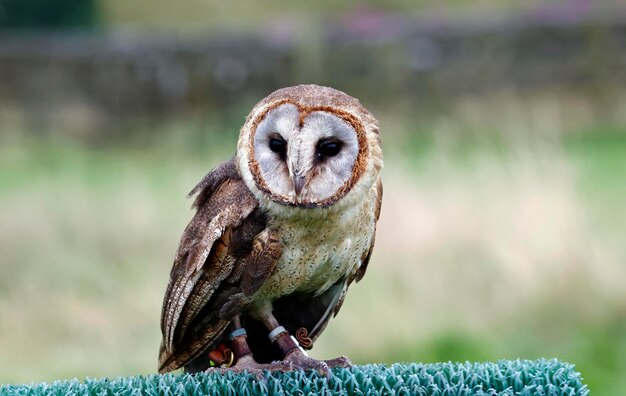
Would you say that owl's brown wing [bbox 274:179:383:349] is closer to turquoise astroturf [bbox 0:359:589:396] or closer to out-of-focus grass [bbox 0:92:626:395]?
turquoise astroturf [bbox 0:359:589:396]

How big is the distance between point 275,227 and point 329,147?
243 millimetres

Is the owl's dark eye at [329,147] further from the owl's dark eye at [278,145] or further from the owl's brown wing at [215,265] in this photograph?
the owl's brown wing at [215,265]

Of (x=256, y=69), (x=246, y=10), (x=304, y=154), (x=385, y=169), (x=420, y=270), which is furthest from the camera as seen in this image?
(x=246, y=10)

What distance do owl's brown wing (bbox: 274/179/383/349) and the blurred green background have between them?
2.13 meters

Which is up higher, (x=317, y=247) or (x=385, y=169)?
(x=385, y=169)

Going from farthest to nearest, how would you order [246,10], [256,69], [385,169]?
[246,10] < [256,69] < [385,169]

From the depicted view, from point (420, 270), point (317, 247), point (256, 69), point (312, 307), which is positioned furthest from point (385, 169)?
point (317, 247)

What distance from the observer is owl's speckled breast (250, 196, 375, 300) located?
255 centimetres

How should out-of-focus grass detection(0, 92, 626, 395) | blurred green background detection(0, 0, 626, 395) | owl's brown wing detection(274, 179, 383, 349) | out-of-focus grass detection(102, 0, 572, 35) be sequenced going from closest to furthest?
owl's brown wing detection(274, 179, 383, 349) < out-of-focus grass detection(0, 92, 626, 395) < blurred green background detection(0, 0, 626, 395) < out-of-focus grass detection(102, 0, 572, 35)

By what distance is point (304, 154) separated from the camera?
2.44m

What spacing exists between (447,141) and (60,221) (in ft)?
8.83

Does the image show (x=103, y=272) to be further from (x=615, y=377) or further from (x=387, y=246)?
(x=615, y=377)

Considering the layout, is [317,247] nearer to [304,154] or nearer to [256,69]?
[304,154]

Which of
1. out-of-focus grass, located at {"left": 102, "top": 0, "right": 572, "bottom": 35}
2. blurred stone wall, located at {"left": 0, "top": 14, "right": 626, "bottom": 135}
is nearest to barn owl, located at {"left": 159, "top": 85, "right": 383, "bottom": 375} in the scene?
blurred stone wall, located at {"left": 0, "top": 14, "right": 626, "bottom": 135}
